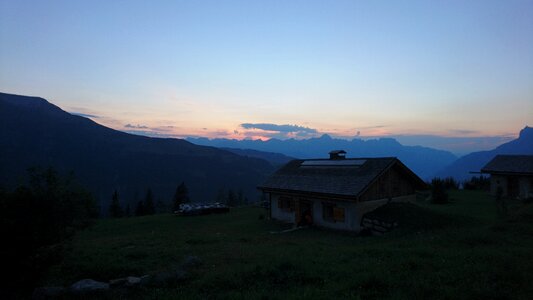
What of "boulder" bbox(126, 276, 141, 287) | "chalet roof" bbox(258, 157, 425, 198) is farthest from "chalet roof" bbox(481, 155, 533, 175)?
"boulder" bbox(126, 276, 141, 287)

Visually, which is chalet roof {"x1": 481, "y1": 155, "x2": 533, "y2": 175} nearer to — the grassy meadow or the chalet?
the chalet

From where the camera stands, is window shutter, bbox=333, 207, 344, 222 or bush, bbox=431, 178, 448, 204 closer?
window shutter, bbox=333, 207, 344, 222

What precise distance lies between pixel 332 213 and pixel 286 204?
18.9 ft

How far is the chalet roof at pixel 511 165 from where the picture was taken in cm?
3475

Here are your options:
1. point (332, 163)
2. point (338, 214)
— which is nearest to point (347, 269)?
point (338, 214)

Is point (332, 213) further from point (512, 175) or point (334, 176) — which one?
point (512, 175)

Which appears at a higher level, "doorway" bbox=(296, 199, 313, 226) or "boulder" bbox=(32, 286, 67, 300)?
"boulder" bbox=(32, 286, 67, 300)

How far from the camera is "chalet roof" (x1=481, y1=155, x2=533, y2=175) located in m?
34.8

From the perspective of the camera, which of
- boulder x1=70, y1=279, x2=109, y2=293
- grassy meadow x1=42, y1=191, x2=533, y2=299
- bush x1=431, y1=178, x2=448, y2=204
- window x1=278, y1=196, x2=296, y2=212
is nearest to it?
grassy meadow x1=42, y1=191, x2=533, y2=299

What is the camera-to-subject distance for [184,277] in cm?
1086

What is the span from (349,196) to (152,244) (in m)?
13.3

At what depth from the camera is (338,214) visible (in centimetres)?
2472

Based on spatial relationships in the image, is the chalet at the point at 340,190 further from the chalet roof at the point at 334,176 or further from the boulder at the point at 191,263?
the boulder at the point at 191,263

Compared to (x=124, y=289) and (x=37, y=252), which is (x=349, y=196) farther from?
(x=37, y=252)
